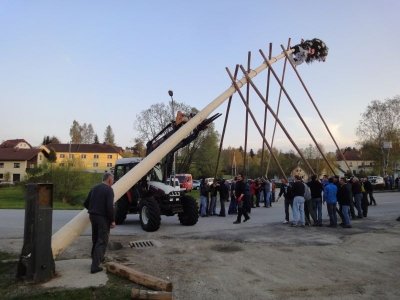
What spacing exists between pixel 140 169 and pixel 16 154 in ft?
264

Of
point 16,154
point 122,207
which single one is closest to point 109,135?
point 16,154

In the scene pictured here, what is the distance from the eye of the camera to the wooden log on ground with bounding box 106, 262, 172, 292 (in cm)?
632

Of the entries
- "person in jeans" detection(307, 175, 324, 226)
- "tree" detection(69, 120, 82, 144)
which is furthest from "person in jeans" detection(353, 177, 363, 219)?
"tree" detection(69, 120, 82, 144)

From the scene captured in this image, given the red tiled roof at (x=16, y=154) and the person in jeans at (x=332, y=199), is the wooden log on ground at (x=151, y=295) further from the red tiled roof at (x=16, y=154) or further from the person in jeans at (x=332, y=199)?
the red tiled roof at (x=16, y=154)

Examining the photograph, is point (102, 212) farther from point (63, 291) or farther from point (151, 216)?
point (151, 216)

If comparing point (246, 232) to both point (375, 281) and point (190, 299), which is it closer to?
point (375, 281)

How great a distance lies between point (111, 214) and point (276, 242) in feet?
17.2

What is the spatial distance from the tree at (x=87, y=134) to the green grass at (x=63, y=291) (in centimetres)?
12313

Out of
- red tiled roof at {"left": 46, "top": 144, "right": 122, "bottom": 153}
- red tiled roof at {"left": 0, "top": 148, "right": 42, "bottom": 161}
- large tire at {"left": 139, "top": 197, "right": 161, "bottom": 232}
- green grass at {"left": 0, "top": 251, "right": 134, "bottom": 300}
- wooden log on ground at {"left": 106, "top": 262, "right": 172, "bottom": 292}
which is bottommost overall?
green grass at {"left": 0, "top": 251, "right": 134, "bottom": 300}

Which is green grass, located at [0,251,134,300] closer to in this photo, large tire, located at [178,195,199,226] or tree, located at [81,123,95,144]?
large tire, located at [178,195,199,226]

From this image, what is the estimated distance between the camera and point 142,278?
22.2 feet

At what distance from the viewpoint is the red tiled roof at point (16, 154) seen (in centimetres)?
8250

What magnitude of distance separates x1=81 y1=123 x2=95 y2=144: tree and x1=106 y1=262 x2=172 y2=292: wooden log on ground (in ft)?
404

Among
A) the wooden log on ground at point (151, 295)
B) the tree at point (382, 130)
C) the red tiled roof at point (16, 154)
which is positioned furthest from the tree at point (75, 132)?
the wooden log on ground at point (151, 295)
